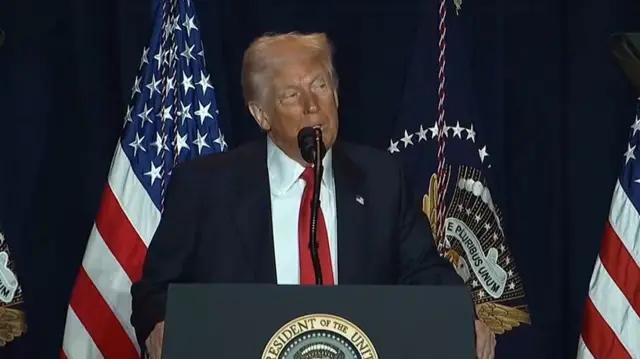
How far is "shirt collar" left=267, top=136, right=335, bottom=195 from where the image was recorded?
84.7 inches

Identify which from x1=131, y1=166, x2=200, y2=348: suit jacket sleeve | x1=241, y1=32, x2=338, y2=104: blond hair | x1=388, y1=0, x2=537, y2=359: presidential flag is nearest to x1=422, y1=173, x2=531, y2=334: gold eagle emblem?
x1=388, y1=0, x2=537, y2=359: presidential flag

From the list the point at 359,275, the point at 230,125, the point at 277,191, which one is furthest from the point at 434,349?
the point at 230,125

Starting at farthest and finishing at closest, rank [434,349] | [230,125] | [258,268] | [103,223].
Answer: [230,125] < [103,223] < [258,268] < [434,349]

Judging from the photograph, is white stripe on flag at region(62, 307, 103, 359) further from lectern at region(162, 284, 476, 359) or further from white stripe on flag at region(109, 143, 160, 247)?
lectern at region(162, 284, 476, 359)

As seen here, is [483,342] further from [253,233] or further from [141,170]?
[141,170]

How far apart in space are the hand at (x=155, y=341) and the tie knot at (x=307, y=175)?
1.36 feet

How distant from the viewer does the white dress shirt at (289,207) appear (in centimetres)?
207

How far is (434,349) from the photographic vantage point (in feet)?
5.16

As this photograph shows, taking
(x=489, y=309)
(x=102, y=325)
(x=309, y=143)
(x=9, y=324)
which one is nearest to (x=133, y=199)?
(x=102, y=325)

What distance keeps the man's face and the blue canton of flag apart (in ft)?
3.10

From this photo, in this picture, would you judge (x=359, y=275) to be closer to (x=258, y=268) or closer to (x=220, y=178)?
(x=258, y=268)

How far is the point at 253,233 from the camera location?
2.08 m

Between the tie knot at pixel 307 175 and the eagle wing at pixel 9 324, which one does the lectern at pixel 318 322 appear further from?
the eagle wing at pixel 9 324

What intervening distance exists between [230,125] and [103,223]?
1.87ft
